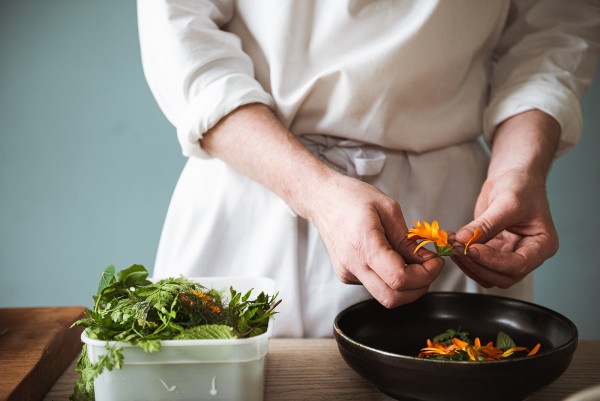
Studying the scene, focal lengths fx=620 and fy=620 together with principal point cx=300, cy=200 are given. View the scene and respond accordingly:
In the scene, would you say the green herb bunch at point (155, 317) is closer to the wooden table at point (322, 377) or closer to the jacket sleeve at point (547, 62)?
the wooden table at point (322, 377)

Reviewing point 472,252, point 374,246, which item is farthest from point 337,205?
point 472,252

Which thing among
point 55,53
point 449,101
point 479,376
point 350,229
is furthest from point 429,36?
point 55,53

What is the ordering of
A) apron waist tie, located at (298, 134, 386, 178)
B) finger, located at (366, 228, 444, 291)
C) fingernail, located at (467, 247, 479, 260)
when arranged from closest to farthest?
1. finger, located at (366, 228, 444, 291)
2. fingernail, located at (467, 247, 479, 260)
3. apron waist tie, located at (298, 134, 386, 178)

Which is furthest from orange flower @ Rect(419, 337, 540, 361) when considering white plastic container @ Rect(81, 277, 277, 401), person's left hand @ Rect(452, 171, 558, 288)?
white plastic container @ Rect(81, 277, 277, 401)

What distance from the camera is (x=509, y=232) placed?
3.34ft

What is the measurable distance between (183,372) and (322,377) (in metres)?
0.23

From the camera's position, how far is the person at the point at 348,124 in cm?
97

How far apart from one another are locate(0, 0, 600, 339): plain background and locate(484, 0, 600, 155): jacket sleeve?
34.7 inches

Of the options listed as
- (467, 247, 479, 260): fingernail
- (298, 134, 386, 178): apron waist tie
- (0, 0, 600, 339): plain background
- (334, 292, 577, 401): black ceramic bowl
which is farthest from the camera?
(0, 0, 600, 339): plain background

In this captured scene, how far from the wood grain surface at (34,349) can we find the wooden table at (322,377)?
0.03 metres

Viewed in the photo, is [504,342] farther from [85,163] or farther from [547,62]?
[85,163]

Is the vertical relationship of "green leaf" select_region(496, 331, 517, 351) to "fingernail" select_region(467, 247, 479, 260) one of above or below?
below

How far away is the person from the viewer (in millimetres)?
970

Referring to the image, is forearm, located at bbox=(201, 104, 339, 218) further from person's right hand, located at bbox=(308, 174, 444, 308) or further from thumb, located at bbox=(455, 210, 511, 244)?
thumb, located at bbox=(455, 210, 511, 244)
